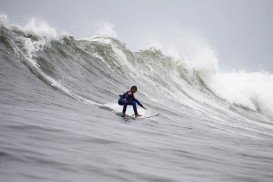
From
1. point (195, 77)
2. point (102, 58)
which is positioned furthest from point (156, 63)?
point (102, 58)

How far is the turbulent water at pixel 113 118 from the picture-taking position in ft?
12.3

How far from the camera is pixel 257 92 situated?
32125mm

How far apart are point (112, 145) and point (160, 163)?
1.03 metres

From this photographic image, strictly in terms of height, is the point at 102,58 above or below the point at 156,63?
below

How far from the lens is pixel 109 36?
25.5 m

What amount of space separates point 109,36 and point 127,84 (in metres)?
7.34

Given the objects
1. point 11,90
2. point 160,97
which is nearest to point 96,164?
point 11,90

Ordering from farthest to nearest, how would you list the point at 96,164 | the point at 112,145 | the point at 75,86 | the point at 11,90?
the point at 75,86, the point at 11,90, the point at 112,145, the point at 96,164

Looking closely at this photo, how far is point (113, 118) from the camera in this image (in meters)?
9.81

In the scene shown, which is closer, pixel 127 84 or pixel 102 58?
pixel 127 84

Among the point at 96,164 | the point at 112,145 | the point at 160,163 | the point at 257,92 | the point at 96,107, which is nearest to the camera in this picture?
the point at 96,164

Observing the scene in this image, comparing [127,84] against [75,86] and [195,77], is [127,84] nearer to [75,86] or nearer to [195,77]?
[75,86]

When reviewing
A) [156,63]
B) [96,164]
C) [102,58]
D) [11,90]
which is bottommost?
[96,164]

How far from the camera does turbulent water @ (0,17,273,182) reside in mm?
3744
